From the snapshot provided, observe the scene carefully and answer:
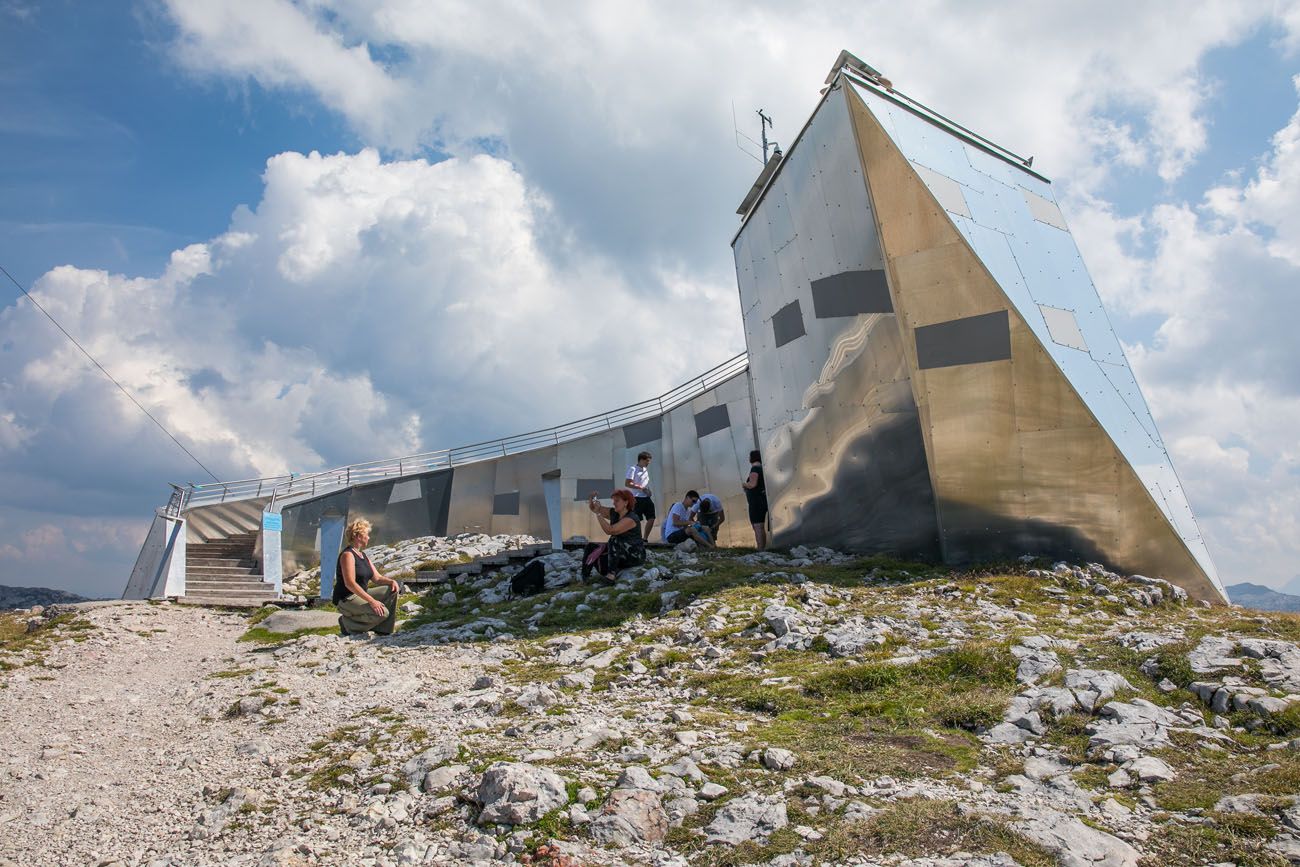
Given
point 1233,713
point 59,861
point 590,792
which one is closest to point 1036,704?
point 1233,713

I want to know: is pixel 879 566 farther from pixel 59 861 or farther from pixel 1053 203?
pixel 59 861

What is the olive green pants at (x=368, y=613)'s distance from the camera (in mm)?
11000

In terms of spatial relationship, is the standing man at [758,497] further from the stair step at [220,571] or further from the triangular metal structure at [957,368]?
the stair step at [220,571]

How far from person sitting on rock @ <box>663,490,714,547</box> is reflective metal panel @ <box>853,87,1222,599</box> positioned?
510 centimetres

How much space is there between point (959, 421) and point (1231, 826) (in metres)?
9.02

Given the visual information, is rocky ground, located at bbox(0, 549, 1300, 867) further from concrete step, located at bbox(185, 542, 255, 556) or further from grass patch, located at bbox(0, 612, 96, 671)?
concrete step, located at bbox(185, 542, 255, 556)

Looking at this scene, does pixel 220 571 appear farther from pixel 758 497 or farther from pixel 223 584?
pixel 758 497

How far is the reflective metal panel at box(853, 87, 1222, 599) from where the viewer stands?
12.4m

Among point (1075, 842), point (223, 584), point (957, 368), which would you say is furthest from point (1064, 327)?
point (223, 584)

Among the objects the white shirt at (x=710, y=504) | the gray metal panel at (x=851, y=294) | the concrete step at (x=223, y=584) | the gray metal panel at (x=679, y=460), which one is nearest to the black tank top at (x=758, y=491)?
the white shirt at (x=710, y=504)

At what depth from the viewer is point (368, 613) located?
1112 cm

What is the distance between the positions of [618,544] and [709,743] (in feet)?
26.2

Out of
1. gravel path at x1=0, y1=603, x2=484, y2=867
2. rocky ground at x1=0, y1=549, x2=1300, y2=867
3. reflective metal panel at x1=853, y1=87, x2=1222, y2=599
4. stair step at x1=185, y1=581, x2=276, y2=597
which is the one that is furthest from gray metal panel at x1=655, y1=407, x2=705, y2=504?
gravel path at x1=0, y1=603, x2=484, y2=867

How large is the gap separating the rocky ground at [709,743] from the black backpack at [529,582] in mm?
2998
